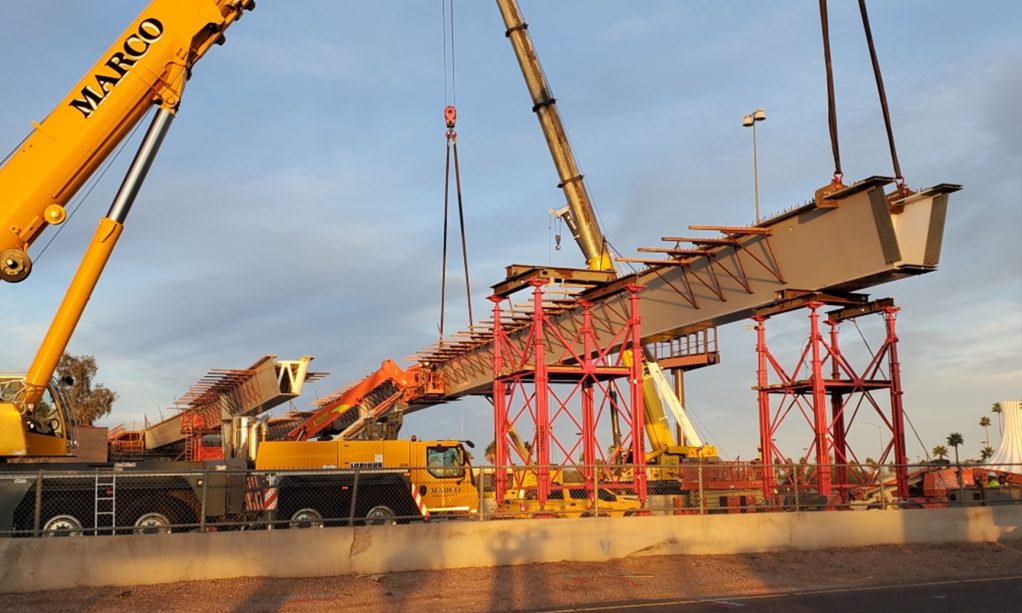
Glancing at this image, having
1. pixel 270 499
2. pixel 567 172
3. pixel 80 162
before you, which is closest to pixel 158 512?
pixel 270 499

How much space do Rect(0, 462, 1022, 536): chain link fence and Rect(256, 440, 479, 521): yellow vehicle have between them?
3 centimetres

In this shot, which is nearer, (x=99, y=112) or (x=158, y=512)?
(x=99, y=112)

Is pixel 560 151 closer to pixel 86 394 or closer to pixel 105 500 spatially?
pixel 105 500

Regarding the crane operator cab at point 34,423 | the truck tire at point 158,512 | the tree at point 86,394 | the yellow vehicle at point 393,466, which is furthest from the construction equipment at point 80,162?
the tree at point 86,394

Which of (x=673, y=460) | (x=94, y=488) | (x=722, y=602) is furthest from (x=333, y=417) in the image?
(x=722, y=602)

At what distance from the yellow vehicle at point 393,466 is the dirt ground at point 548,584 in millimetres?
5369

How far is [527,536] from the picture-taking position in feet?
61.3

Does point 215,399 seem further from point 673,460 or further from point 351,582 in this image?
point 351,582

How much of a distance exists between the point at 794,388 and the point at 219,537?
22.0 metres

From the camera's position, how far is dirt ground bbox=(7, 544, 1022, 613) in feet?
48.1

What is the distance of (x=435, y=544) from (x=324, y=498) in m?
5.77

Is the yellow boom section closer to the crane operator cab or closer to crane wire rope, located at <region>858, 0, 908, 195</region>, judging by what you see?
the crane operator cab

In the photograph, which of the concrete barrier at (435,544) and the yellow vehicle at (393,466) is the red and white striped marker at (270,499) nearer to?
the yellow vehicle at (393,466)

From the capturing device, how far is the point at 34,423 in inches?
734
